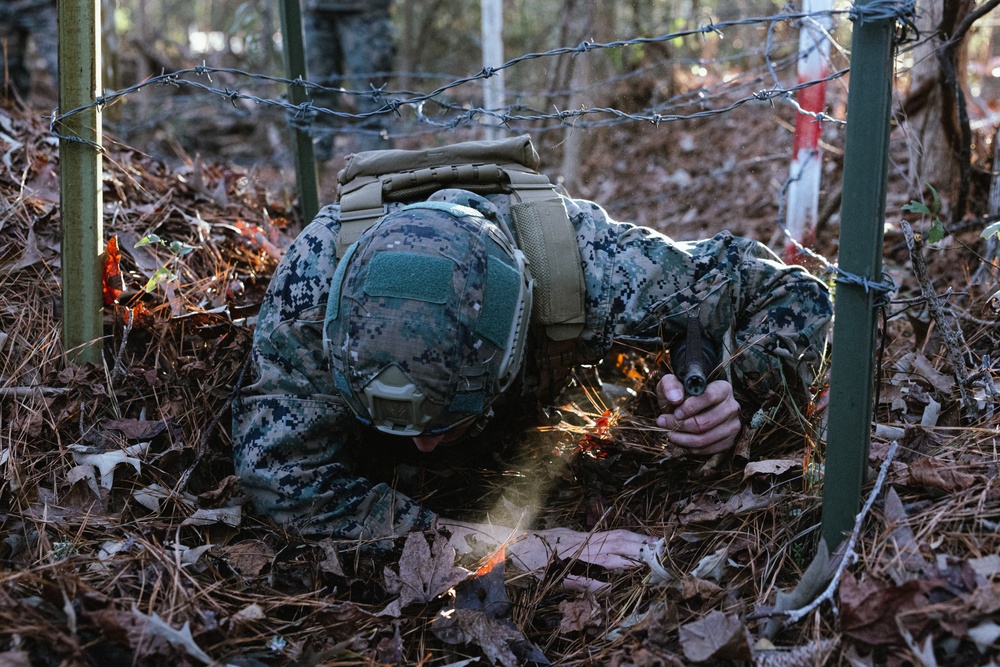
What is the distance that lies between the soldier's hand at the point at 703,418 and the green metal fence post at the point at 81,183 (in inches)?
70.2

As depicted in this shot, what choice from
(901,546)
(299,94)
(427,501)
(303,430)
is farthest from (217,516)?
(299,94)

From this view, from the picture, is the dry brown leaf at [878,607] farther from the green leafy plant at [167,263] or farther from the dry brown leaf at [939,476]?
the green leafy plant at [167,263]

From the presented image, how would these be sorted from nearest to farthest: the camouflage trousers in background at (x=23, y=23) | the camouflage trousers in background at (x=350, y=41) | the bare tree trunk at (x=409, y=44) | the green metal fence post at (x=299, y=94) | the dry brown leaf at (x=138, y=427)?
1. the dry brown leaf at (x=138, y=427)
2. the green metal fence post at (x=299, y=94)
3. the camouflage trousers in background at (x=23, y=23)
4. the camouflage trousers in background at (x=350, y=41)
5. the bare tree trunk at (x=409, y=44)

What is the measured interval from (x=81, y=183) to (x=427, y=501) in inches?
57.0

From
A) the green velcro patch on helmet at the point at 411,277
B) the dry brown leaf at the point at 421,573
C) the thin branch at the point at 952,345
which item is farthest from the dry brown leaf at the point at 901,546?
the green velcro patch on helmet at the point at 411,277

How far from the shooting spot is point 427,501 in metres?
2.68

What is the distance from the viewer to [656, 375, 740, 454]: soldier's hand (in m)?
2.35

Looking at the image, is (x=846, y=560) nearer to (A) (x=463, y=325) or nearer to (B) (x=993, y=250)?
(A) (x=463, y=325)

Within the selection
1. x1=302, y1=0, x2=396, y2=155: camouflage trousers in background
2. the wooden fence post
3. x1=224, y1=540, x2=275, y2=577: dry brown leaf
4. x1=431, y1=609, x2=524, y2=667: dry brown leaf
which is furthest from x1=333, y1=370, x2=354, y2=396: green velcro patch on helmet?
x1=302, y1=0, x2=396, y2=155: camouflage trousers in background

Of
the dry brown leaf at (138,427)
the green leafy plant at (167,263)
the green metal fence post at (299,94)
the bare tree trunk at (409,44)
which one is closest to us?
the dry brown leaf at (138,427)

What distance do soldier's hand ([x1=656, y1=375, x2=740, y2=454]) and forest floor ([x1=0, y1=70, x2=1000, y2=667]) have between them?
6 cm

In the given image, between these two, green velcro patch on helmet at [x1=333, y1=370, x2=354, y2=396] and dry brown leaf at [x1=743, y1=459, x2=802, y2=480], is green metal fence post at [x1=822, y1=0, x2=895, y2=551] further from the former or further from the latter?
green velcro patch on helmet at [x1=333, y1=370, x2=354, y2=396]

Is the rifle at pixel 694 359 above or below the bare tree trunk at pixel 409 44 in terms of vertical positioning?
below

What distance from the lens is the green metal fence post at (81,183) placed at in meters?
2.40
